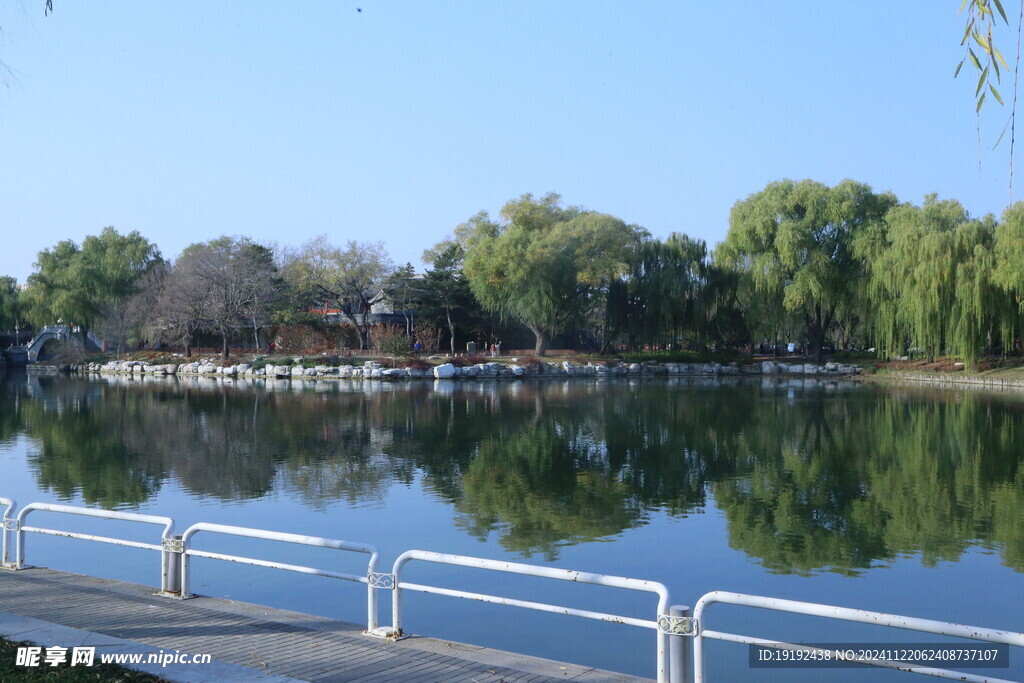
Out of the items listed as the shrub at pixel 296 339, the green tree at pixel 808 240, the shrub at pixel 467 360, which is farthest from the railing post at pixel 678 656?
the shrub at pixel 296 339

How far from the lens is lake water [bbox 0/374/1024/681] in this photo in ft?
26.2

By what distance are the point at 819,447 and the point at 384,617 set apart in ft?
42.9

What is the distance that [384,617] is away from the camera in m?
7.49

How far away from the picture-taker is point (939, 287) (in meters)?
35.3

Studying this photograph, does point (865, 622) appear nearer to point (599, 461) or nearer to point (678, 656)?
point (678, 656)

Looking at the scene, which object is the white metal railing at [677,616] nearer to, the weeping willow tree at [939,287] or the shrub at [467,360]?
the weeping willow tree at [939,287]

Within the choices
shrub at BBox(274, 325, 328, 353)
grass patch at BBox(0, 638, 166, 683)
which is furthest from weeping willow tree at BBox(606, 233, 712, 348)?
grass patch at BBox(0, 638, 166, 683)

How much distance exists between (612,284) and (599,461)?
102 feet

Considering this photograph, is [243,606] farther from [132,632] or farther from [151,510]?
[151,510]

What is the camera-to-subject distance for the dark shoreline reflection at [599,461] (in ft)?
36.5

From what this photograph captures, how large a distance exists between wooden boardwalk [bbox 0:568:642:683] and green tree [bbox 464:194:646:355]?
1515 inches

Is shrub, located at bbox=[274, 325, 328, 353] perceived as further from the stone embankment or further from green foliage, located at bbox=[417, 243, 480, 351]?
green foliage, located at bbox=[417, 243, 480, 351]

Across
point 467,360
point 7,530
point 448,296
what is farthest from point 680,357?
point 7,530

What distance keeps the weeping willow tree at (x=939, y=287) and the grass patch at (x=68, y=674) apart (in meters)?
35.5
